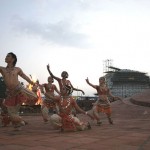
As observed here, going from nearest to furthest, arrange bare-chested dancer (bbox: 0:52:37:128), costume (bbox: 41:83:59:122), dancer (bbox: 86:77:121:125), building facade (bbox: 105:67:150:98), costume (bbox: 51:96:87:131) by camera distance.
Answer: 1. costume (bbox: 51:96:87:131)
2. bare-chested dancer (bbox: 0:52:37:128)
3. dancer (bbox: 86:77:121:125)
4. costume (bbox: 41:83:59:122)
5. building facade (bbox: 105:67:150:98)

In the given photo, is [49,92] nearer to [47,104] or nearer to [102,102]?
[47,104]

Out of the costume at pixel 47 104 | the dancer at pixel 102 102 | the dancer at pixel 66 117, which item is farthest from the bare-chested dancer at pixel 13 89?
the dancer at pixel 102 102

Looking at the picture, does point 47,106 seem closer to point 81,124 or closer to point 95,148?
point 81,124

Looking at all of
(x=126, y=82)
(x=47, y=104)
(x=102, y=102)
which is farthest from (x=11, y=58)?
(x=126, y=82)

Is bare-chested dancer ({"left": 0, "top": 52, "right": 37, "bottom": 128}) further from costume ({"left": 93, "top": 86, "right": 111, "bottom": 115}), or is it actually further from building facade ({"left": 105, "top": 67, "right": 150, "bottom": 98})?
building facade ({"left": 105, "top": 67, "right": 150, "bottom": 98})

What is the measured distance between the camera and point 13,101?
706 centimetres

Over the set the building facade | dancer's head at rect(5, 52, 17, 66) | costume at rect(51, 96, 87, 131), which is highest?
the building facade

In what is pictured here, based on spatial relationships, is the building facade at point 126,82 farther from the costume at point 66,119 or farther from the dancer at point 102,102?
the costume at point 66,119

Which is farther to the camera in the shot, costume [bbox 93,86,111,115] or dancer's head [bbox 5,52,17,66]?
costume [bbox 93,86,111,115]

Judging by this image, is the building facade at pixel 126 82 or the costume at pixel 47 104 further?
the building facade at pixel 126 82

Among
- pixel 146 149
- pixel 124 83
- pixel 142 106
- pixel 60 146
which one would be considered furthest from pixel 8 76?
pixel 124 83

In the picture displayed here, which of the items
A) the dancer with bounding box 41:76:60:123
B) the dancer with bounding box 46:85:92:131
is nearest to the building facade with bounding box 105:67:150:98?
the dancer with bounding box 41:76:60:123

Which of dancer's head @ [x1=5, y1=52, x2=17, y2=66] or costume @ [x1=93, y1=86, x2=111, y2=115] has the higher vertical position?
dancer's head @ [x1=5, y1=52, x2=17, y2=66]

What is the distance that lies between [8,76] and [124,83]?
109 metres
